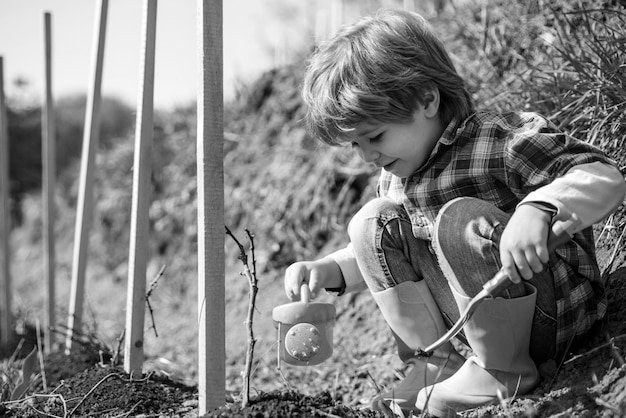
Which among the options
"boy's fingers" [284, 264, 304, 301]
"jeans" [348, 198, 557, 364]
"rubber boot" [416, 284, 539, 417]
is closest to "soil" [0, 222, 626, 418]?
"rubber boot" [416, 284, 539, 417]

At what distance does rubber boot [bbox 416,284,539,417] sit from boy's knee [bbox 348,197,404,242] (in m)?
0.30

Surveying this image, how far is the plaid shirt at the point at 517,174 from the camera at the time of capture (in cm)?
142

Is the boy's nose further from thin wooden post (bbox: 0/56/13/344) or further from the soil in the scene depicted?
thin wooden post (bbox: 0/56/13/344)

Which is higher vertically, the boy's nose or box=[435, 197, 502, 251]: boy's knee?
the boy's nose

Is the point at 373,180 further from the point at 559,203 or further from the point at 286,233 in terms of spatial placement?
the point at 559,203

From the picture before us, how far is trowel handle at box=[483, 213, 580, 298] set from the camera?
4.21ft

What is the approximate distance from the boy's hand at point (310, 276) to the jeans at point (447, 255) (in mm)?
100

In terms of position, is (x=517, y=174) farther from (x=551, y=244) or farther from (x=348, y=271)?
(x=348, y=271)

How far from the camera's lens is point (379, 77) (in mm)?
1573

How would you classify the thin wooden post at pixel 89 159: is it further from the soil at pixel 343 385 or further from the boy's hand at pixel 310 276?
the boy's hand at pixel 310 276

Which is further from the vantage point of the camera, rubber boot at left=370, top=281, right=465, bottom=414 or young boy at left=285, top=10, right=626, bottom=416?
rubber boot at left=370, top=281, right=465, bottom=414

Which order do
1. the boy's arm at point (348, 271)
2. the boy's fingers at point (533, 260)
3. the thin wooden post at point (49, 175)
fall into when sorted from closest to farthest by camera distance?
the boy's fingers at point (533, 260), the boy's arm at point (348, 271), the thin wooden post at point (49, 175)

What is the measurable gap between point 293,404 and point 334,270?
50cm

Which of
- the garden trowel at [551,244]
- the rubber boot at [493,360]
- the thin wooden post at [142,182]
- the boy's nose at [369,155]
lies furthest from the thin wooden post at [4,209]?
the garden trowel at [551,244]
